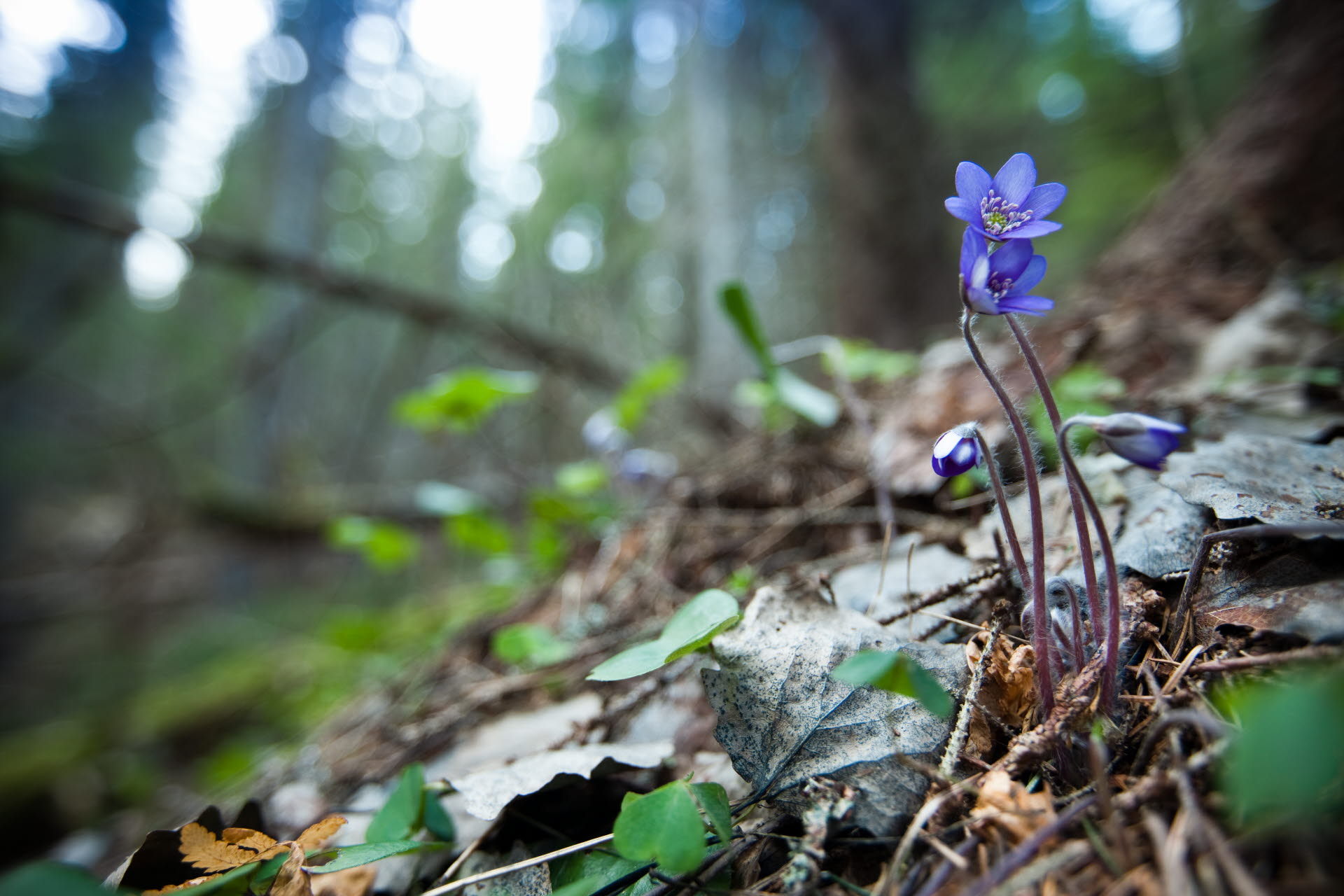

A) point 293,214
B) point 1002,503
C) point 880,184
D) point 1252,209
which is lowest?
point 1002,503

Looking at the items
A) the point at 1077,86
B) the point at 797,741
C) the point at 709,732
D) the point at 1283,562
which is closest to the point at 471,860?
the point at 709,732

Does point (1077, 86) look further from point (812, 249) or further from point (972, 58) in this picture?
point (812, 249)

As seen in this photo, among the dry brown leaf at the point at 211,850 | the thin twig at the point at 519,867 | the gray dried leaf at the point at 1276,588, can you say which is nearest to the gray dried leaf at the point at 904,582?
the gray dried leaf at the point at 1276,588

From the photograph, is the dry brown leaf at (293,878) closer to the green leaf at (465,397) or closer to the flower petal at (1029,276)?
the flower petal at (1029,276)

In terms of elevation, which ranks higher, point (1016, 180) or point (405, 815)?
point (1016, 180)

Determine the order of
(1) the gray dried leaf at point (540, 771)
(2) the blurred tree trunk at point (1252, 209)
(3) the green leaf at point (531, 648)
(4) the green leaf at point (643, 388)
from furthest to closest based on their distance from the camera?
(4) the green leaf at point (643, 388) < (2) the blurred tree trunk at point (1252, 209) < (3) the green leaf at point (531, 648) < (1) the gray dried leaf at point (540, 771)

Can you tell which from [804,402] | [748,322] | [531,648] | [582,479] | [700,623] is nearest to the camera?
[700,623]

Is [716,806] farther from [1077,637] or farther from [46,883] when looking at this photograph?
[46,883]

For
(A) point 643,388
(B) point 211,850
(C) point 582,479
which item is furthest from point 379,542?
(B) point 211,850
